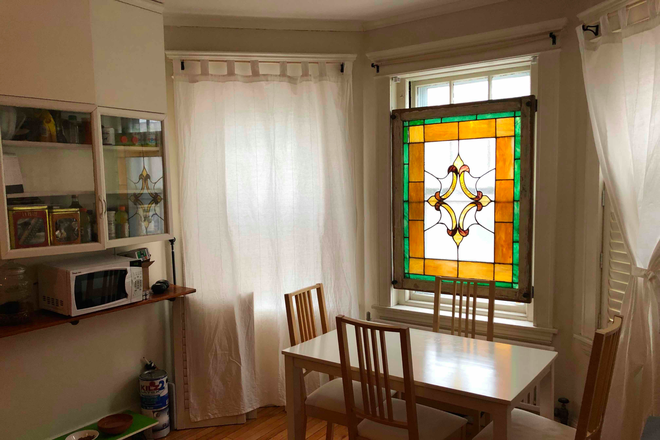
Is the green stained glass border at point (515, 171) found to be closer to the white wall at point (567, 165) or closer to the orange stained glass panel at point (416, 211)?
the orange stained glass panel at point (416, 211)

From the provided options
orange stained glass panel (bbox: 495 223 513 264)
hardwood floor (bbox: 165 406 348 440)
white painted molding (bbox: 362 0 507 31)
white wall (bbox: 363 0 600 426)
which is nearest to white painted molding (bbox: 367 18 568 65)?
white wall (bbox: 363 0 600 426)

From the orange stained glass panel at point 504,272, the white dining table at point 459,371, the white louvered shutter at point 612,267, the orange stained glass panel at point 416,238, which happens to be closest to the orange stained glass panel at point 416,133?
the orange stained glass panel at point 416,238

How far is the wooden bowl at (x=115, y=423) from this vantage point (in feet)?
8.61

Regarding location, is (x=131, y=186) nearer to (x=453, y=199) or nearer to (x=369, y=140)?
(x=369, y=140)

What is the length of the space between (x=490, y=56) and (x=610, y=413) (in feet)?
6.78

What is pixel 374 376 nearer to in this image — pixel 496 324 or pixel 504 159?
pixel 496 324

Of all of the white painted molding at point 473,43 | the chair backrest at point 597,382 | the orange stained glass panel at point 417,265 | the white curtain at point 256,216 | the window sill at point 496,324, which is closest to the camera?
the chair backrest at point 597,382

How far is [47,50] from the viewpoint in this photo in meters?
2.20

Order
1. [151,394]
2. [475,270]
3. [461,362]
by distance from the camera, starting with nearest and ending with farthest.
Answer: [461,362], [151,394], [475,270]

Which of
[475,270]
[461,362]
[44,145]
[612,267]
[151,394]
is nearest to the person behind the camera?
[461,362]

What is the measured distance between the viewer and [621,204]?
2355 mm

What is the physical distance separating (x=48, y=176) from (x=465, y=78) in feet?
8.27

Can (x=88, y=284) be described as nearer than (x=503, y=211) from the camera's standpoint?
Yes

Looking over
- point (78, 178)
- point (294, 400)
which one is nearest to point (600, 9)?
point (294, 400)
